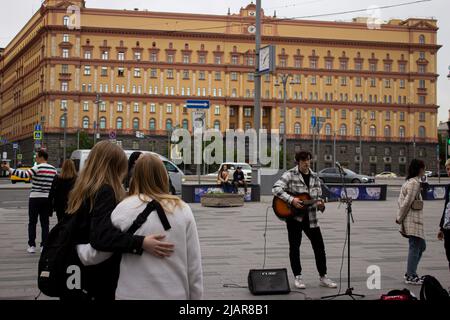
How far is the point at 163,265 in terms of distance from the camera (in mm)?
3689

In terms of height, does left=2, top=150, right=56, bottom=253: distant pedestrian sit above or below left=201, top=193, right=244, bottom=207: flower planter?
above

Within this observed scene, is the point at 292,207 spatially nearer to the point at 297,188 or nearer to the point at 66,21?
the point at 297,188

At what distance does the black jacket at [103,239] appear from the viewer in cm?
378

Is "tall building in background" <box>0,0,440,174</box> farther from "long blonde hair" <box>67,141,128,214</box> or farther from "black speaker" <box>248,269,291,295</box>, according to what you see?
"long blonde hair" <box>67,141,128,214</box>

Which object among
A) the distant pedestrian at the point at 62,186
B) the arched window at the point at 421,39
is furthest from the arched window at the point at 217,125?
the distant pedestrian at the point at 62,186

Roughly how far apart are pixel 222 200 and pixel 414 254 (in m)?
16.5

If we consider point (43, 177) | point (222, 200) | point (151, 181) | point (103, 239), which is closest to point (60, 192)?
point (43, 177)

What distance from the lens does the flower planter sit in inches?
974

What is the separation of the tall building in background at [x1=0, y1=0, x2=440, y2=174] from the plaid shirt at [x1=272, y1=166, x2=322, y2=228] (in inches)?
3614

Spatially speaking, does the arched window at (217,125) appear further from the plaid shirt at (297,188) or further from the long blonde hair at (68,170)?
the plaid shirt at (297,188)

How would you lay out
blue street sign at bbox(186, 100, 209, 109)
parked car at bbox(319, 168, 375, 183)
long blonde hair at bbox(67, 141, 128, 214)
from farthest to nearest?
parked car at bbox(319, 168, 375, 183), blue street sign at bbox(186, 100, 209, 109), long blonde hair at bbox(67, 141, 128, 214)

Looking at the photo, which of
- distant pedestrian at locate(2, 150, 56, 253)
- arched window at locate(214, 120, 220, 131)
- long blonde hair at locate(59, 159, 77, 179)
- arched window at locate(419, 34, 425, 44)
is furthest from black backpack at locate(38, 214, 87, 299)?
arched window at locate(419, 34, 425, 44)

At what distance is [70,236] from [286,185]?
467 cm
